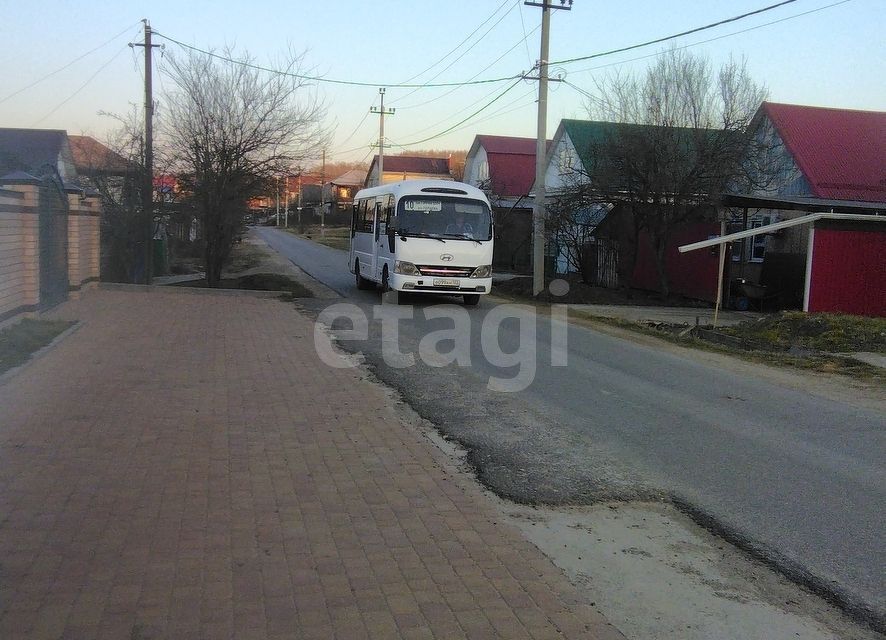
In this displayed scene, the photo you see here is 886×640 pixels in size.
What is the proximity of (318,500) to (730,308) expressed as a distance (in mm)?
19456

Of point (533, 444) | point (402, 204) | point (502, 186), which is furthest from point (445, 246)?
point (502, 186)

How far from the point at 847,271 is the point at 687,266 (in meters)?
6.38

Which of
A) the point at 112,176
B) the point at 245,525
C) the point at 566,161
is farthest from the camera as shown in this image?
the point at 566,161

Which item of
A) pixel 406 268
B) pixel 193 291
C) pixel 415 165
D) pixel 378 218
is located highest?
pixel 415 165

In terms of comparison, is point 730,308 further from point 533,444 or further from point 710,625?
point 710,625

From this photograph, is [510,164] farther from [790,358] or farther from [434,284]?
[790,358]

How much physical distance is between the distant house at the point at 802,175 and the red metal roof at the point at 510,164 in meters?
17.8

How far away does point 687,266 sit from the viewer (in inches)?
981

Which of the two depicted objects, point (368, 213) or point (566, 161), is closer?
point (368, 213)

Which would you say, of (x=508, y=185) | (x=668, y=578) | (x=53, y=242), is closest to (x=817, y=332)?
(x=668, y=578)

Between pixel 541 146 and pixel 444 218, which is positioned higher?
pixel 541 146

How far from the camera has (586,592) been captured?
433cm

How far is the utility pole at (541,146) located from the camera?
23859 mm

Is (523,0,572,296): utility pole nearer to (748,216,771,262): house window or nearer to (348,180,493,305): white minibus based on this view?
(348,180,493,305): white minibus
